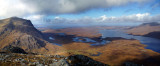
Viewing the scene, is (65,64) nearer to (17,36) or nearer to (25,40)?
(25,40)

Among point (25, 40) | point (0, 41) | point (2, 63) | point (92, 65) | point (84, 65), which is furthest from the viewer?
point (25, 40)

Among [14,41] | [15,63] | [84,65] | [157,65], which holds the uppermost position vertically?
[15,63]

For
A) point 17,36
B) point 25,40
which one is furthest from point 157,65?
point 17,36

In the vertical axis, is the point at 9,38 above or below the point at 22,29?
below

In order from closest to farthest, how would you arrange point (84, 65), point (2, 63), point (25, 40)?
→ point (2, 63), point (84, 65), point (25, 40)

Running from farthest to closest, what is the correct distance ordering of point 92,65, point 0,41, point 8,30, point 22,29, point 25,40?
point 22,29 → point 8,30 → point 25,40 → point 0,41 → point 92,65

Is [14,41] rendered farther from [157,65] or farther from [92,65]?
[157,65]

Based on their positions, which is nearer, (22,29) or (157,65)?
(157,65)

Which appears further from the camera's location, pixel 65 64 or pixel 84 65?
pixel 84 65

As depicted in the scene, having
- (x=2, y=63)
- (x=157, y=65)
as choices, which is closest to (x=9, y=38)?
(x=2, y=63)
